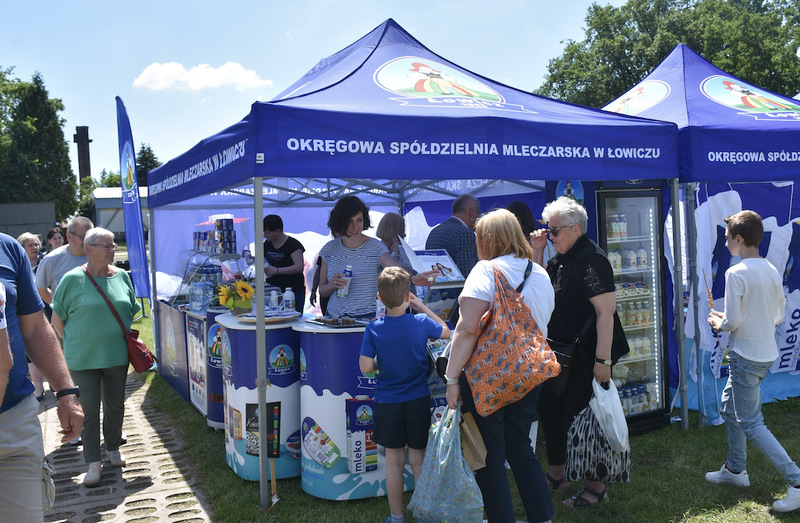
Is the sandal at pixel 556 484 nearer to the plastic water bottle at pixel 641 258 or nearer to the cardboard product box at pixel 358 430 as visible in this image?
the cardboard product box at pixel 358 430

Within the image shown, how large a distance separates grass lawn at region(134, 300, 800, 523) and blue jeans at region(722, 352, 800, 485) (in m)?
0.24

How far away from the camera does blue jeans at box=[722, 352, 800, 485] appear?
3.37m

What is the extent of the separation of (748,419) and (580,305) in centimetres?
121

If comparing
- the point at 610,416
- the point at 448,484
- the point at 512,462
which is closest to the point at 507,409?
the point at 512,462

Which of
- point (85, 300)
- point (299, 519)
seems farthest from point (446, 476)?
point (85, 300)

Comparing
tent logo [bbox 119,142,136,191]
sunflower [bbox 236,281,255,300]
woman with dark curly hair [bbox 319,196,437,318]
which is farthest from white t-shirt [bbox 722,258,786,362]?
tent logo [bbox 119,142,136,191]

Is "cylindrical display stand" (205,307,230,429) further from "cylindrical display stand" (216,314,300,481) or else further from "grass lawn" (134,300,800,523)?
"cylindrical display stand" (216,314,300,481)

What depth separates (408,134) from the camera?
Result: 3.66 metres

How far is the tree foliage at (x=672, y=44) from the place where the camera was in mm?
22953

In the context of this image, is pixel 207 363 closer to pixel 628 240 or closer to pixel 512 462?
pixel 512 462

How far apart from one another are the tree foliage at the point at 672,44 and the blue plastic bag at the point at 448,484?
24.8 metres

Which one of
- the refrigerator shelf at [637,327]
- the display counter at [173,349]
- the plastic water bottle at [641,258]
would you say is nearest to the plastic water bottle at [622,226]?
the plastic water bottle at [641,258]

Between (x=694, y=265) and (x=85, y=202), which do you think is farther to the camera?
(x=85, y=202)

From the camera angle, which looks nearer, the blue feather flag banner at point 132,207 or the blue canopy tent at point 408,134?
the blue canopy tent at point 408,134
